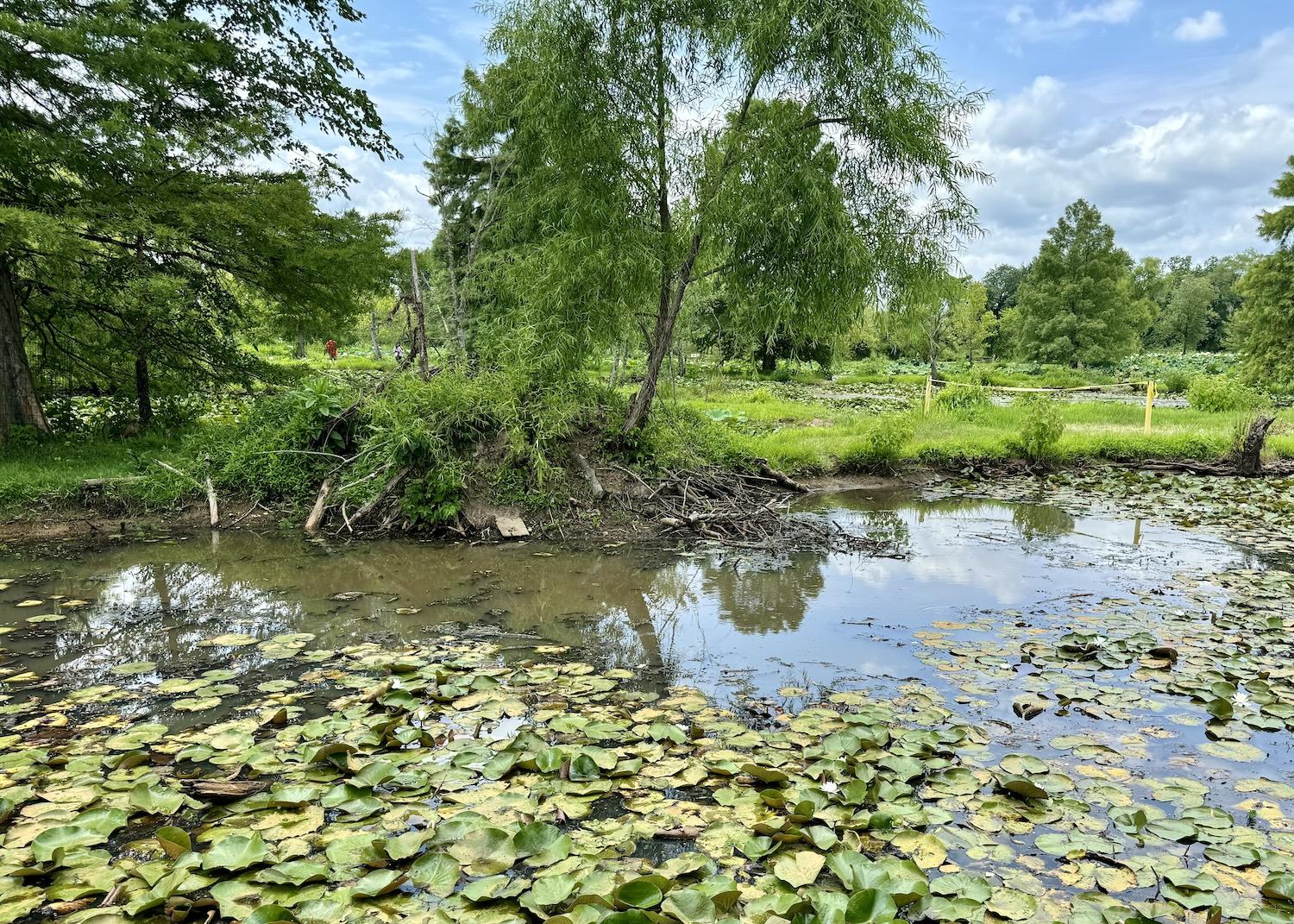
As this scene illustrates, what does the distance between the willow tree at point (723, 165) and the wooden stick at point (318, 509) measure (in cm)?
296

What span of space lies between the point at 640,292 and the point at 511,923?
807cm

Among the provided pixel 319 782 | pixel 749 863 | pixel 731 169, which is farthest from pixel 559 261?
pixel 749 863

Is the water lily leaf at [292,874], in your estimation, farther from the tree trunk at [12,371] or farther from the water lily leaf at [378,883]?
the tree trunk at [12,371]

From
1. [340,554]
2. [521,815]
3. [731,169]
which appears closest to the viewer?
[521,815]

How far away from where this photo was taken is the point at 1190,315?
61.8m

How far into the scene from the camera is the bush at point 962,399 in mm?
16859

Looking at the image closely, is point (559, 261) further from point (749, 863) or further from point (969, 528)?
point (749, 863)

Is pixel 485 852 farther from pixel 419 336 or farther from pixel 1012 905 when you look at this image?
pixel 419 336

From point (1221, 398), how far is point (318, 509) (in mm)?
20448

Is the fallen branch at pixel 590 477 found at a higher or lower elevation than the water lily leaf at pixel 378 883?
higher

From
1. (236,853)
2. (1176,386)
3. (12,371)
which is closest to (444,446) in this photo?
(12,371)

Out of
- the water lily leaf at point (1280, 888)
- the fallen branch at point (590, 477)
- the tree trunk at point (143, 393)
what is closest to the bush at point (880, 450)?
the fallen branch at point (590, 477)

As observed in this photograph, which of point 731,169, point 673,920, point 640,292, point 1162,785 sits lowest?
point 1162,785

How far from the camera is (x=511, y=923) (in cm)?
229
